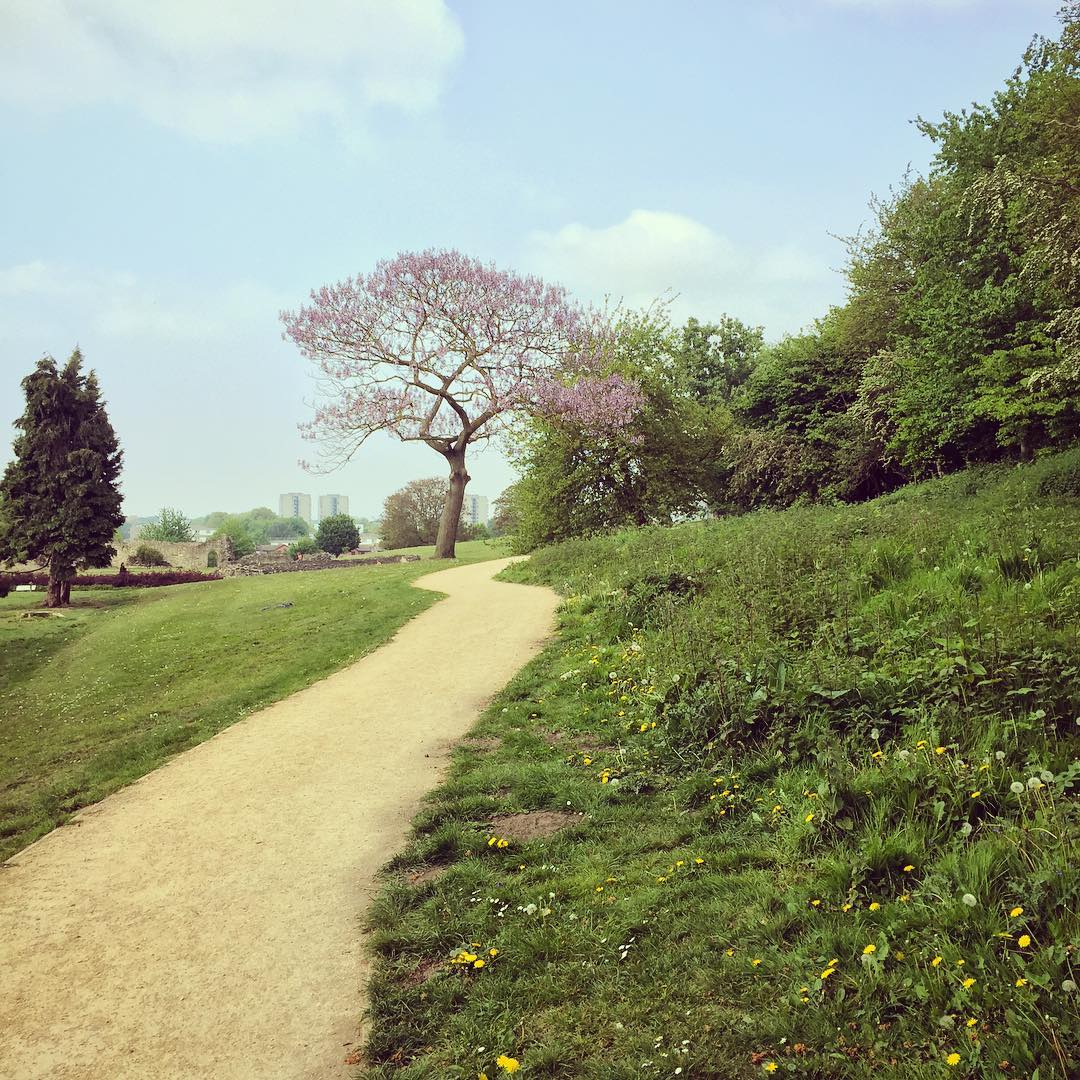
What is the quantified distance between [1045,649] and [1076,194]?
10.2 meters

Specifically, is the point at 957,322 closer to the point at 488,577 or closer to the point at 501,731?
the point at 488,577

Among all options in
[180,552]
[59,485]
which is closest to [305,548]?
[180,552]

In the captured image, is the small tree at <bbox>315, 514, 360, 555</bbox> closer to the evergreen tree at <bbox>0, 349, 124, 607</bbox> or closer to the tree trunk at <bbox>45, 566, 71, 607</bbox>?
the evergreen tree at <bbox>0, 349, 124, 607</bbox>

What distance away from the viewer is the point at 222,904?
480 centimetres

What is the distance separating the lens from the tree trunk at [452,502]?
26297 mm

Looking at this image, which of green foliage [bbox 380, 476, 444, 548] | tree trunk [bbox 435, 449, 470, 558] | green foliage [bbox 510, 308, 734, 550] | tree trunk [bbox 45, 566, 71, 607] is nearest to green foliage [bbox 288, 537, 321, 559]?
green foliage [bbox 380, 476, 444, 548]

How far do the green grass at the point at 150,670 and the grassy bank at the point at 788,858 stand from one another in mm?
4076

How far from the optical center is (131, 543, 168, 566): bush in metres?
46.5

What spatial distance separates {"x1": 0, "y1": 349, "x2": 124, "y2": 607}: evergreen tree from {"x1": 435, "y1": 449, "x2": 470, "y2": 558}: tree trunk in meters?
12.1

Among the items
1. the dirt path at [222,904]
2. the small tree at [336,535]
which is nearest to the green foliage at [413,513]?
the small tree at [336,535]

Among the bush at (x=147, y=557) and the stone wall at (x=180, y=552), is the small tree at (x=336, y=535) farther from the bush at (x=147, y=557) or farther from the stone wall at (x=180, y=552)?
the bush at (x=147, y=557)

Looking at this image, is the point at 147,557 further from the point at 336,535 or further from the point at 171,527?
the point at 171,527

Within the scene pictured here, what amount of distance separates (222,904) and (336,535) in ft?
255

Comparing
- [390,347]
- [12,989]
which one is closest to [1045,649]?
[12,989]
